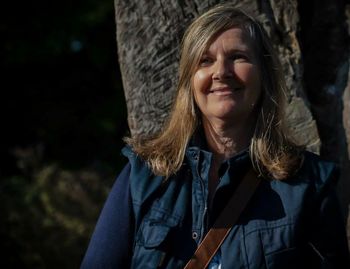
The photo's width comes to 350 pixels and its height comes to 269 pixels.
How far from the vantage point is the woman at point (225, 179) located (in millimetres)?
2793

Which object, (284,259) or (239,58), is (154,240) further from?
(239,58)

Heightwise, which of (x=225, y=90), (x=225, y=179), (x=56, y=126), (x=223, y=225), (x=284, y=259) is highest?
(x=225, y=90)

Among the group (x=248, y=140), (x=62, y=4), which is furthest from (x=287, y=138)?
(x=62, y=4)

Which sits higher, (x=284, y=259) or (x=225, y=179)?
(x=225, y=179)

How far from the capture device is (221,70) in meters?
2.86

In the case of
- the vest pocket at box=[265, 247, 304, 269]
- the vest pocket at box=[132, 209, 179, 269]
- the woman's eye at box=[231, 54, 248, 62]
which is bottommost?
the vest pocket at box=[265, 247, 304, 269]

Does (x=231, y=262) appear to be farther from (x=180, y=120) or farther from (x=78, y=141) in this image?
(x=78, y=141)

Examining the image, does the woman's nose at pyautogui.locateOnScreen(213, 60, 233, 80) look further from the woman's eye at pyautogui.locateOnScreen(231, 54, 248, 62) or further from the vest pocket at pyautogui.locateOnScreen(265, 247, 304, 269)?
the vest pocket at pyautogui.locateOnScreen(265, 247, 304, 269)

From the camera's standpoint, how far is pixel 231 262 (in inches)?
108

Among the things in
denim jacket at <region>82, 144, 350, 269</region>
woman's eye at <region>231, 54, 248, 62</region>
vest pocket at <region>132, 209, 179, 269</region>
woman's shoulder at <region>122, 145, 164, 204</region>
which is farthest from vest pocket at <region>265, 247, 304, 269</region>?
woman's eye at <region>231, 54, 248, 62</region>

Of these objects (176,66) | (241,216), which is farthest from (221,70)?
(176,66)

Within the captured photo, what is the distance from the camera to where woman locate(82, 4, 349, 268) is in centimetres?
279

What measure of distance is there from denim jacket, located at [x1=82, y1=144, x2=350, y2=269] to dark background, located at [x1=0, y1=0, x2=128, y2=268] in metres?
3.87

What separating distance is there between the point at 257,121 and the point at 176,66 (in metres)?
0.81
